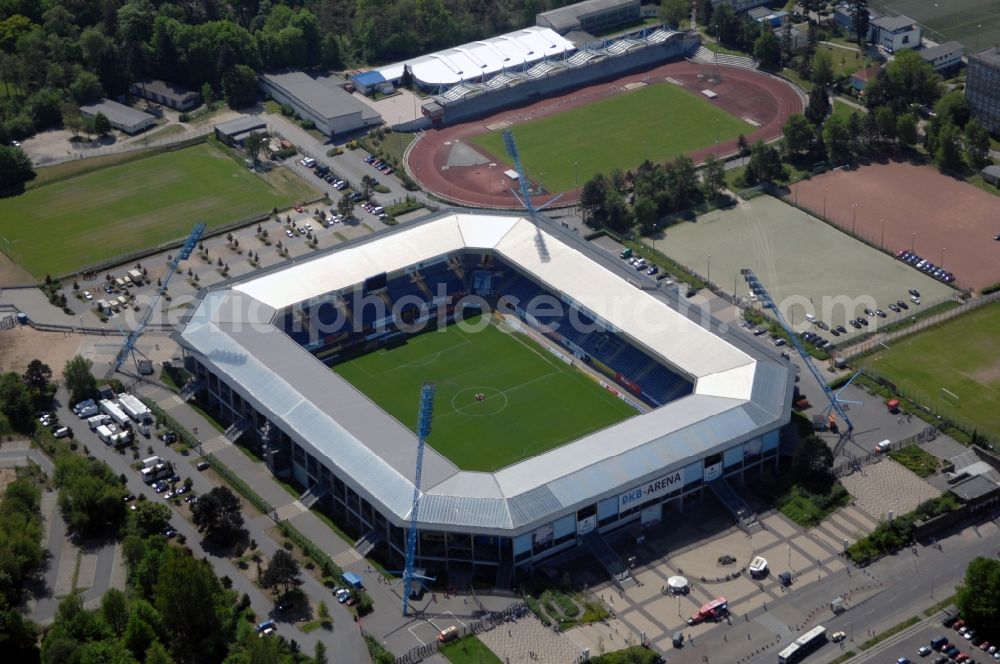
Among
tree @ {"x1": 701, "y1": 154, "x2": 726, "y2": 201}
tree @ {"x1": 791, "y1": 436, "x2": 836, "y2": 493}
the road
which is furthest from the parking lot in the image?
the road

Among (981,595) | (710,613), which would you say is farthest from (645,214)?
(981,595)

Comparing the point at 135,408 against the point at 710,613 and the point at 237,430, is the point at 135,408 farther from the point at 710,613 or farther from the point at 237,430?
the point at 710,613

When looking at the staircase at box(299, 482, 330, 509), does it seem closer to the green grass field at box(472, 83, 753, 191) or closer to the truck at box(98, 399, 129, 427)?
the truck at box(98, 399, 129, 427)

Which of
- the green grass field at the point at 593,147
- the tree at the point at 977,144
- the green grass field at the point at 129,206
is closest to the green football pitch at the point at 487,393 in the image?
the green grass field at the point at 593,147

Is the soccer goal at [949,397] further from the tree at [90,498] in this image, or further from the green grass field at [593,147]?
the tree at [90,498]

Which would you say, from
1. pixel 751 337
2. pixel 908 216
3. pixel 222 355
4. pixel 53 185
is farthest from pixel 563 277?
pixel 53 185

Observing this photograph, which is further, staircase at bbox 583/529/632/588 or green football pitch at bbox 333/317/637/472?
green football pitch at bbox 333/317/637/472
